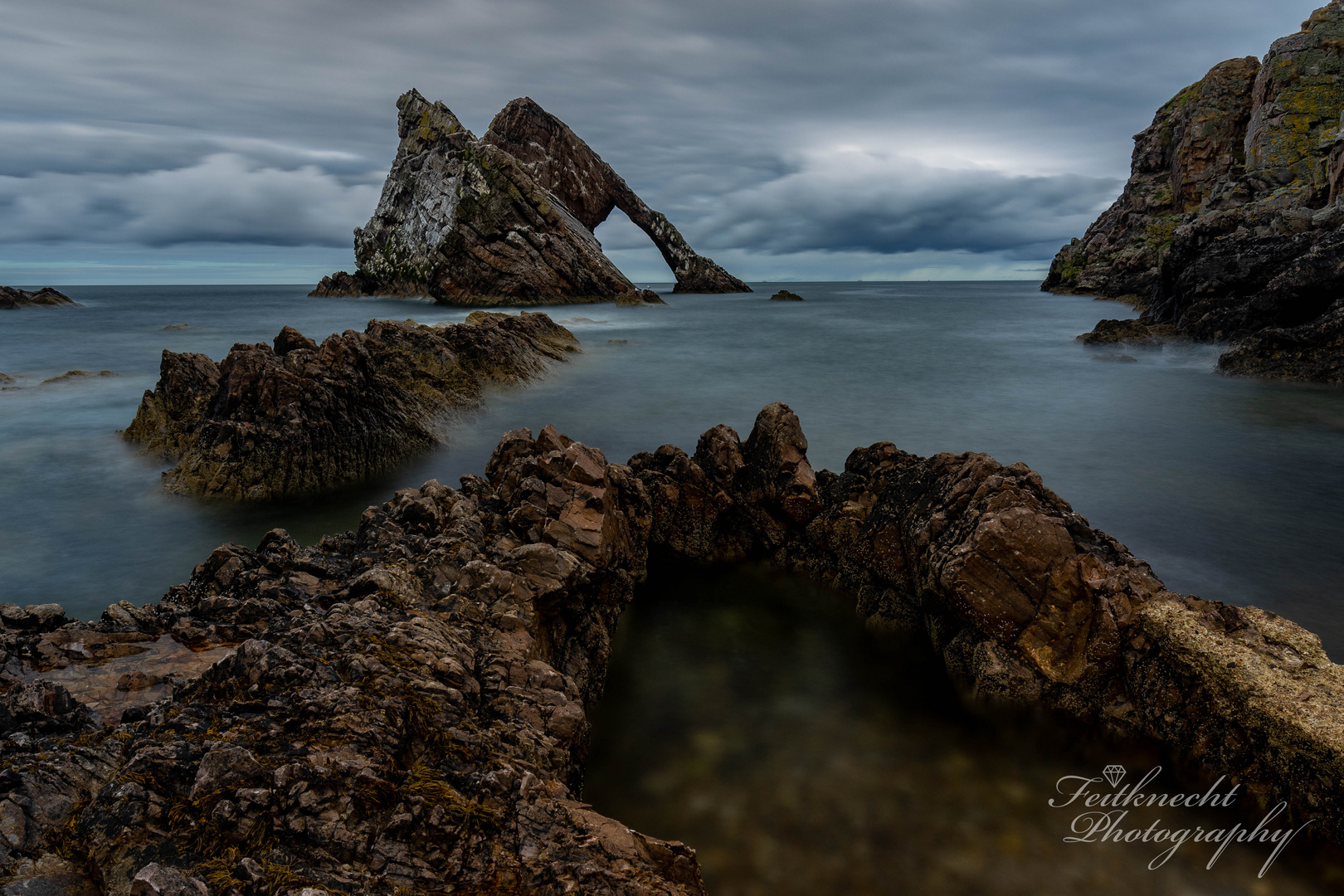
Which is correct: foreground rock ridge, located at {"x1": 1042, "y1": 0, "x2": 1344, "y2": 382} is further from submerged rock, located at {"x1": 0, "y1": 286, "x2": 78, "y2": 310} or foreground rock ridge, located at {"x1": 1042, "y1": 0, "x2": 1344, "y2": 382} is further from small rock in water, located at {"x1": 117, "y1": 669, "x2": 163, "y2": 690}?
submerged rock, located at {"x1": 0, "y1": 286, "x2": 78, "y2": 310}

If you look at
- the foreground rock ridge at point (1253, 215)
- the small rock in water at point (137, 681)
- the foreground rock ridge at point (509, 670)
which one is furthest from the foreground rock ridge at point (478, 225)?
the small rock in water at point (137, 681)

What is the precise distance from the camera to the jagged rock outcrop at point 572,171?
72.1m

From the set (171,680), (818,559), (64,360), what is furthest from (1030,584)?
(64,360)

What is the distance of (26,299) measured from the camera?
2509 inches

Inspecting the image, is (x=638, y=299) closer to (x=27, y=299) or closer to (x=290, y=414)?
(x=290, y=414)

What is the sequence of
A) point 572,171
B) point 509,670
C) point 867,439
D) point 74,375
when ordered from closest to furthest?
point 509,670 → point 867,439 → point 74,375 → point 572,171

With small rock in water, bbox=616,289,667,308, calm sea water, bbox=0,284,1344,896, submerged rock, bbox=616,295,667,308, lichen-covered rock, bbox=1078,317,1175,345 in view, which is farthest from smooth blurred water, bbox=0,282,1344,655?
submerged rock, bbox=616,295,667,308

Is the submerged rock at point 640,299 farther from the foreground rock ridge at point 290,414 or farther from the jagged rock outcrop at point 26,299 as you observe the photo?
the jagged rock outcrop at point 26,299

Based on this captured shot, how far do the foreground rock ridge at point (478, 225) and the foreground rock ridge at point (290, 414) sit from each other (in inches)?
1670

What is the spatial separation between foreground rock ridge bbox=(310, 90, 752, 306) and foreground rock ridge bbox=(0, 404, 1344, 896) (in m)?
50.3

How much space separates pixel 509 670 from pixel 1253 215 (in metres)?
32.6

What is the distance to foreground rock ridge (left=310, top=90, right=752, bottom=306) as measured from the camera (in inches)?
2069

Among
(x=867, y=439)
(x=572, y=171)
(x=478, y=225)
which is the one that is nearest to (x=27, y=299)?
(x=478, y=225)

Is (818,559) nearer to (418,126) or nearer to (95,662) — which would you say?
(95,662)
